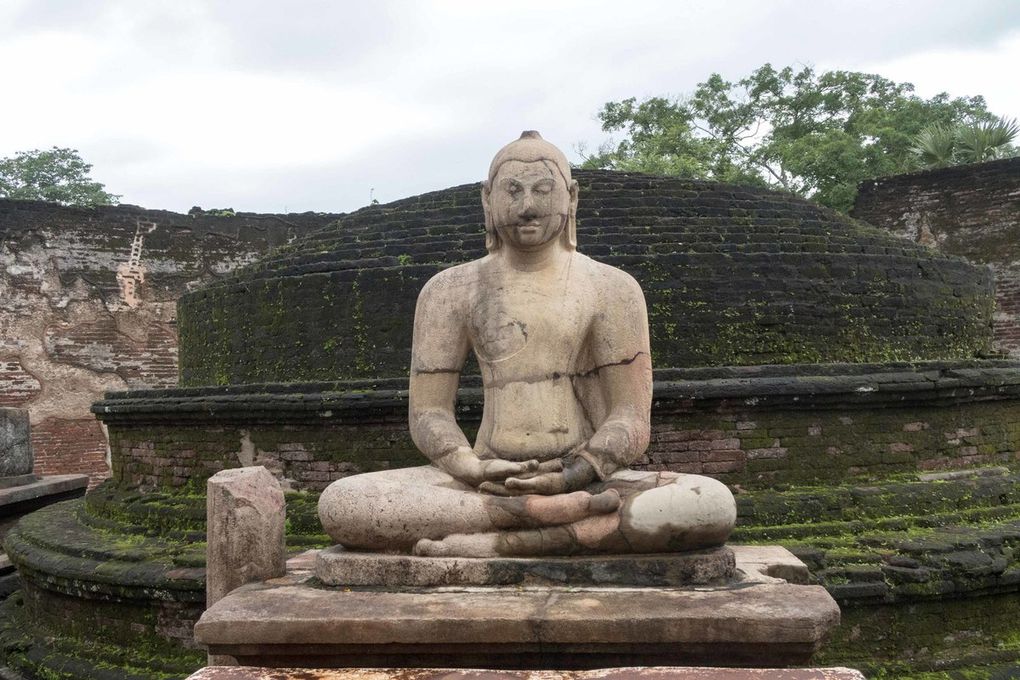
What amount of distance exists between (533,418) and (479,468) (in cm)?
30

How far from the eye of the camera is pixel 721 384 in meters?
5.92

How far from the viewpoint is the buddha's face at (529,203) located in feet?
11.4

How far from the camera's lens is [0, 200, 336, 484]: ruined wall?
13.3 m

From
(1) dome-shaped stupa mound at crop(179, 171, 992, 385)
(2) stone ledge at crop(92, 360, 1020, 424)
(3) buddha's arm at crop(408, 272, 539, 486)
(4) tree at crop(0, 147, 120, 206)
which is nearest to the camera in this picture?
(3) buddha's arm at crop(408, 272, 539, 486)

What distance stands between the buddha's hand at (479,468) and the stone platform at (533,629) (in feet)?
1.42

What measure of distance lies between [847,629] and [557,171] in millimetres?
3308

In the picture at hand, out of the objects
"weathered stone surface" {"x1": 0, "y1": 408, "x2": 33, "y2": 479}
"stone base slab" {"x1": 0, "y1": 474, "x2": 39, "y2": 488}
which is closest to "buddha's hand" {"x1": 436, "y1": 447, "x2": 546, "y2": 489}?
"stone base slab" {"x1": 0, "y1": 474, "x2": 39, "y2": 488}

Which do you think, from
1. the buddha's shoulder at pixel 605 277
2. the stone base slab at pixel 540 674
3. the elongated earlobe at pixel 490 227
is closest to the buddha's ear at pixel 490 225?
the elongated earlobe at pixel 490 227

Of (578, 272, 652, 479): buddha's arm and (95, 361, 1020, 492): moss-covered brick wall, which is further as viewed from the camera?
(95, 361, 1020, 492): moss-covered brick wall

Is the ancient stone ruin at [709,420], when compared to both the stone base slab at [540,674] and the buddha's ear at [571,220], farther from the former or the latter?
the stone base slab at [540,674]

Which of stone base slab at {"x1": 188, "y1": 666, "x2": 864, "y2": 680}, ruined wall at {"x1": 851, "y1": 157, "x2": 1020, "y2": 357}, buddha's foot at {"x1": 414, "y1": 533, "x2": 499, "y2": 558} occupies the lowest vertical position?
stone base slab at {"x1": 188, "y1": 666, "x2": 864, "y2": 680}

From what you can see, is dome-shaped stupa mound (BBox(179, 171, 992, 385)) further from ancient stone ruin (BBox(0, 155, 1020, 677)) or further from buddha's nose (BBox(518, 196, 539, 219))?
buddha's nose (BBox(518, 196, 539, 219))

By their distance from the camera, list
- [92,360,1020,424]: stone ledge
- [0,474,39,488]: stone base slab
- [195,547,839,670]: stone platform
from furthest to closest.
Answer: [0,474,39,488]: stone base slab → [92,360,1020,424]: stone ledge → [195,547,839,670]: stone platform

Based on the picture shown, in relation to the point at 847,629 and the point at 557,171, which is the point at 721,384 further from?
the point at 557,171
